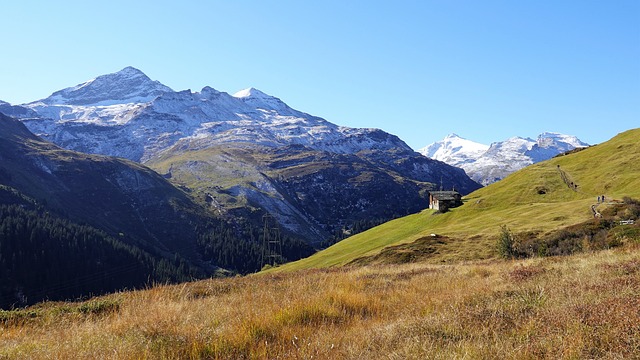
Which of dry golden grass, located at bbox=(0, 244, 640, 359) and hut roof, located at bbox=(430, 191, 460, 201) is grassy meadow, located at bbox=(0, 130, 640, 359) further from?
hut roof, located at bbox=(430, 191, 460, 201)

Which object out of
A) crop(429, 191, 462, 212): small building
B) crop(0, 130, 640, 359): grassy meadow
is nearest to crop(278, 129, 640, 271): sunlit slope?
crop(429, 191, 462, 212): small building

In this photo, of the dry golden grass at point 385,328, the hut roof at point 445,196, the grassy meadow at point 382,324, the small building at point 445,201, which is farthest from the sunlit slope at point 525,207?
the dry golden grass at point 385,328

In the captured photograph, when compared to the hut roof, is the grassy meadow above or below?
below

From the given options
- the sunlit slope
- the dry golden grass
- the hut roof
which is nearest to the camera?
the dry golden grass

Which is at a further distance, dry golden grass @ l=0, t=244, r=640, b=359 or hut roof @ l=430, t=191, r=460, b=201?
hut roof @ l=430, t=191, r=460, b=201

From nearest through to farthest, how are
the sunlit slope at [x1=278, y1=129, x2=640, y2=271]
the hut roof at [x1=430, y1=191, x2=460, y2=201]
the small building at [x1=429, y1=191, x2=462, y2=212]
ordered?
the sunlit slope at [x1=278, y1=129, x2=640, y2=271] → the small building at [x1=429, y1=191, x2=462, y2=212] → the hut roof at [x1=430, y1=191, x2=460, y2=201]

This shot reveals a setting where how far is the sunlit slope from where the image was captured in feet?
200

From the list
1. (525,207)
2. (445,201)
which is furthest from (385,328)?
(445,201)

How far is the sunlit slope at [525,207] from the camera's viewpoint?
60.8 metres

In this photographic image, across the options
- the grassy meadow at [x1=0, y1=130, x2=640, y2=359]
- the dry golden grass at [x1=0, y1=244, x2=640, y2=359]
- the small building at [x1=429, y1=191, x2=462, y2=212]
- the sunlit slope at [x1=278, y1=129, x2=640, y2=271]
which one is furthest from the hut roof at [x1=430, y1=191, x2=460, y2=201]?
the dry golden grass at [x1=0, y1=244, x2=640, y2=359]

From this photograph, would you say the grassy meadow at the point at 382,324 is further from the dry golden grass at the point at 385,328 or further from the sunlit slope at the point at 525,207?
the sunlit slope at the point at 525,207

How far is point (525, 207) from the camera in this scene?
7619cm

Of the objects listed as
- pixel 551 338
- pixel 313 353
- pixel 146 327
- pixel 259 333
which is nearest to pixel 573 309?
pixel 551 338

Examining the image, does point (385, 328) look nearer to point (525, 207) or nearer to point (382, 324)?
point (382, 324)
